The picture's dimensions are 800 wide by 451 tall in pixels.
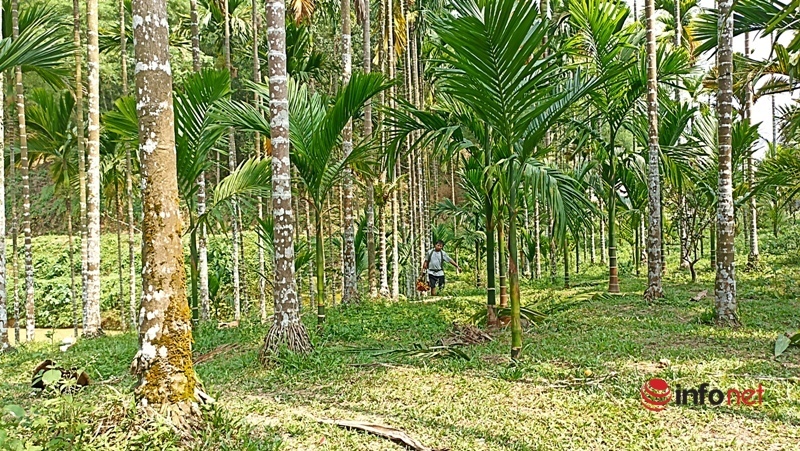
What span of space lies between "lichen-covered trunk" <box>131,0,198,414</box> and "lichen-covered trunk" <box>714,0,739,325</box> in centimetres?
537

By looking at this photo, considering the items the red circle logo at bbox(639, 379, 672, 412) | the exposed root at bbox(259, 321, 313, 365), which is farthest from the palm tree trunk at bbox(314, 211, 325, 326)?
the red circle logo at bbox(639, 379, 672, 412)

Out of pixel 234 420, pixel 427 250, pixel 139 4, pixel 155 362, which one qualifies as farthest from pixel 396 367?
pixel 427 250

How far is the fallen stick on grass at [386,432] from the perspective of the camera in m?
3.46

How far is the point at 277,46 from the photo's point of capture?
5.69 m

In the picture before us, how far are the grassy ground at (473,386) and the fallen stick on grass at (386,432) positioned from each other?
7cm

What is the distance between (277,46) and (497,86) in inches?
82.8

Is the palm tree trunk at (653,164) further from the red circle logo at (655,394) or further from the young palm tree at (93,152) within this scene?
the young palm tree at (93,152)

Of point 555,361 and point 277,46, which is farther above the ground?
point 277,46

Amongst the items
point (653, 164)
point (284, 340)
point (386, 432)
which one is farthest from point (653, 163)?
point (386, 432)

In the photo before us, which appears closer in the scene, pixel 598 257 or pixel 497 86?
pixel 497 86

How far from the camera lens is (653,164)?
8406 mm

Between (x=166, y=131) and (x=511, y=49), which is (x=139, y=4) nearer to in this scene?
(x=166, y=131)

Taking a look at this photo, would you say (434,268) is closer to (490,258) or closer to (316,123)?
(490,258)

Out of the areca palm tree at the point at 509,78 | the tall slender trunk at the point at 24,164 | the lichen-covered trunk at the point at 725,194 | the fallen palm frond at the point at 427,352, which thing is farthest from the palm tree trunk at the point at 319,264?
the tall slender trunk at the point at 24,164
